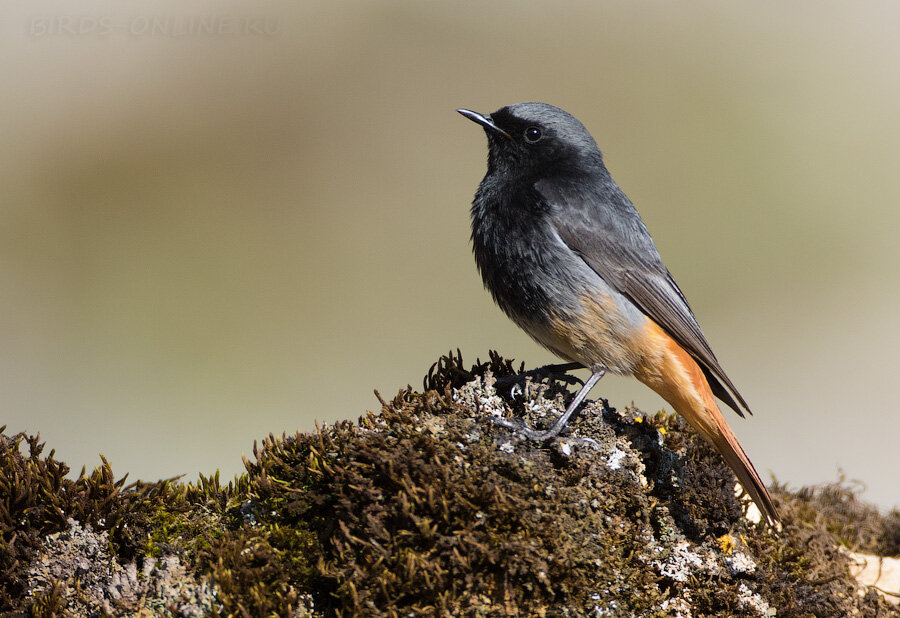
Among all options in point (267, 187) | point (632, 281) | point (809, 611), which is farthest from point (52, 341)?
point (809, 611)

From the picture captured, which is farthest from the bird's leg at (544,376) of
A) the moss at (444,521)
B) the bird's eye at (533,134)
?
the bird's eye at (533,134)

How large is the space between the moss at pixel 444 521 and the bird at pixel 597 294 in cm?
45

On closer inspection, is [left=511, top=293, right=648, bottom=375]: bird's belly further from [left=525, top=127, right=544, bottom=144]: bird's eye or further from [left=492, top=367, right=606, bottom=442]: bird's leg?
[left=525, top=127, right=544, bottom=144]: bird's eye

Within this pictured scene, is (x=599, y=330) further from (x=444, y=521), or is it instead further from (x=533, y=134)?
(x=444, y=521)

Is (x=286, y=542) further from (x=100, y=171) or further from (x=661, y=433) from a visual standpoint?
(x=100, y=171)

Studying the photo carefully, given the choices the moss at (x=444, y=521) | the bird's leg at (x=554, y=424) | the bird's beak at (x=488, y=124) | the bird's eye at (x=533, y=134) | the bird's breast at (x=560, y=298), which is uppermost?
the bird's beak at (x=488, y=124)

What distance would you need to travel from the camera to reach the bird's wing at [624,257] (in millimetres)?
5168

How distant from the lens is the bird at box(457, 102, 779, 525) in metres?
5.00

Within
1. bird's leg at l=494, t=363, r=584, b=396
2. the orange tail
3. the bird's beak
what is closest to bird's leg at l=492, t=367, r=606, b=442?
bird's leg at l=494, t=363, r=584, b=396

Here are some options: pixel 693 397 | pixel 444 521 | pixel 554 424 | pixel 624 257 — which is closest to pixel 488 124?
pixel 624 257

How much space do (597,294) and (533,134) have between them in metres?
1.47

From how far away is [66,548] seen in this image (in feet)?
12.4

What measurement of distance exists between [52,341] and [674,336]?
8.88 metres

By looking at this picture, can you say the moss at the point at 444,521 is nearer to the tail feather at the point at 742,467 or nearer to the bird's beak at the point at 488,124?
the tail feather at the point at 742,467
